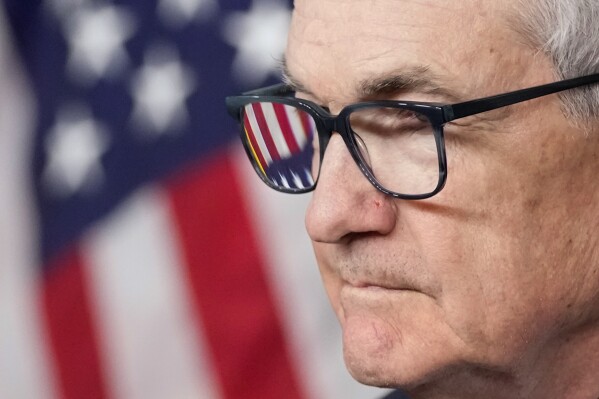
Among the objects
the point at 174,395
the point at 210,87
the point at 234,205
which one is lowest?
the point at 174,395

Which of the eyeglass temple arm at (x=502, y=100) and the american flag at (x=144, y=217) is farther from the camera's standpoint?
the american flag at (x=144, y=217)

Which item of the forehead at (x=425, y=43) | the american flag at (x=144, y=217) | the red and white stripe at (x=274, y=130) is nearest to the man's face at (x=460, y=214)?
the forehead at (x=425, y=43)

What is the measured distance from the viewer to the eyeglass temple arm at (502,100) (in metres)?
0.96

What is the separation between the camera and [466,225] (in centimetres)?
100

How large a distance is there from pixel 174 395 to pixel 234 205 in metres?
0.38

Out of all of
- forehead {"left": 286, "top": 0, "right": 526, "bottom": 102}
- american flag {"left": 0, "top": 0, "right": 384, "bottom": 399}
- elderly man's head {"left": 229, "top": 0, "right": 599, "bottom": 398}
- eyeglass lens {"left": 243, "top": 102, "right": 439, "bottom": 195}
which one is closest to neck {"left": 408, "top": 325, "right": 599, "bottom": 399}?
elderly man's head {"left": 229, "top": 0, "right": 599, "bottom": 398}

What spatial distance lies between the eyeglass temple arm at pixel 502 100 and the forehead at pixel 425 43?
0.02m

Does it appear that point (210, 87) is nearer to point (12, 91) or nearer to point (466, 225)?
point (12, 91)

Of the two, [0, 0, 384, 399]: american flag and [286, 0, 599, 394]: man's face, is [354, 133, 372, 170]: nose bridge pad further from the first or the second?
[0, 0, 384, 399]: american flag

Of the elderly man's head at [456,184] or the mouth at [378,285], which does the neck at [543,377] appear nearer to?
the elderly man's head at [456,184]

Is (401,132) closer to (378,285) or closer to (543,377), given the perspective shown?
(378,285)

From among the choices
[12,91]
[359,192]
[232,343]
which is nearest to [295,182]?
[359,192]

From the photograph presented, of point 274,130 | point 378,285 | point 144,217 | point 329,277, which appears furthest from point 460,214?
point 144,217

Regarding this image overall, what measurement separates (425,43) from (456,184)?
163 mm
